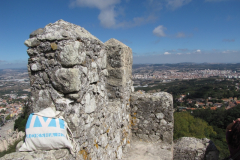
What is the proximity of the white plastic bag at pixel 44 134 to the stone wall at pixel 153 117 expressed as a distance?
2380 millimetres

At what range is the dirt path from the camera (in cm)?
332

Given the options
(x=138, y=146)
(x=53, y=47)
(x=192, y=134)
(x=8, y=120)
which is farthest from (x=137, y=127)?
(x=8, y=120)

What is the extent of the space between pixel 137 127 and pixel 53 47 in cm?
281

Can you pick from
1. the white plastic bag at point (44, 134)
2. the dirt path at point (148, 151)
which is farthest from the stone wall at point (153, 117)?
the white plastic bag at point (44, 134)

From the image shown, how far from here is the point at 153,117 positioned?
149 inches

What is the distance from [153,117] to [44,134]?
8.83 feet

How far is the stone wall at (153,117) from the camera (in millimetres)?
3719

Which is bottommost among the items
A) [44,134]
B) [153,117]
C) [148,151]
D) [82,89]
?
[148,151]

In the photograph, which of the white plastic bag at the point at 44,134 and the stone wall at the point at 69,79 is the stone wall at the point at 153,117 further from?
the white plastic bag at the point at 44,134

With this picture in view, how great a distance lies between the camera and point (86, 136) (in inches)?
80.2

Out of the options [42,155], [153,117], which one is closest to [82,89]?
[42,155]

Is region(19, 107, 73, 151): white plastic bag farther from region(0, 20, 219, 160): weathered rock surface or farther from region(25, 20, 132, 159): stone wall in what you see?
region(25, 20, 132, 159): stone wall

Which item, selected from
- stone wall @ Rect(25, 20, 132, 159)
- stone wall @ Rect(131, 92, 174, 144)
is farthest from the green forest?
stone wall @ Rect(25, 20, 132, 159)

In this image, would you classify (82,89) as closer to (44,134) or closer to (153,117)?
(44,134)
